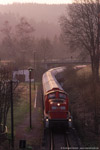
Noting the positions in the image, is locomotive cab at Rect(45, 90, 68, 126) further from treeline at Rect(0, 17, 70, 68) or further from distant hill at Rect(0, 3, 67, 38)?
distant hill at Rect(0, 3, 67, 38)

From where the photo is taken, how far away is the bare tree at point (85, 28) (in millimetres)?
28188

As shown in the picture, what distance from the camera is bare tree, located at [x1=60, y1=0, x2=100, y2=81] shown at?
1110 inches

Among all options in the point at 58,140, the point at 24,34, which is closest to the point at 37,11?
the point at 24,34

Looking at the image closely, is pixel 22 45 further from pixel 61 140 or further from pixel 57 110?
pixel 61 140

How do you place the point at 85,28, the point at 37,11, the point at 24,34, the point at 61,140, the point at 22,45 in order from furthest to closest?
the point at 37,11
the point at 24,34
the point at 22,45
the point at 85,28
the point at 61,140

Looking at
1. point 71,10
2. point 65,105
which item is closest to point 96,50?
point 71,10

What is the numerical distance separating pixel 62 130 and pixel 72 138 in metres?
1.69

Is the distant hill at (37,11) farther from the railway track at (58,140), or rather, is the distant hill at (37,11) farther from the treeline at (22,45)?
the railway track at (58,140)

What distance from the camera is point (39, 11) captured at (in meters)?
175

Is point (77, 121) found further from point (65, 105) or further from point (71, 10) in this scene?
point (71, 10)

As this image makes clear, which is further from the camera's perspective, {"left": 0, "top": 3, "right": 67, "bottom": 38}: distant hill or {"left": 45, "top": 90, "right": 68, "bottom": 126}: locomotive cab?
{"left": 0, "top": 3, "right": 67, "bottom": 38}: distant hill

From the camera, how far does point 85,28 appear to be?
94.8 ft

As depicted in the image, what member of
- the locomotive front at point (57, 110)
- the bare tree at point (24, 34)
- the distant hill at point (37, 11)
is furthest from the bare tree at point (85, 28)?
the distant hill at point (37, 11)

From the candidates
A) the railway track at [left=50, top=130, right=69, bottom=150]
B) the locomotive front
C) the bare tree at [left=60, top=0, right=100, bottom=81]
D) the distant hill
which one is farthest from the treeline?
the distant hill
